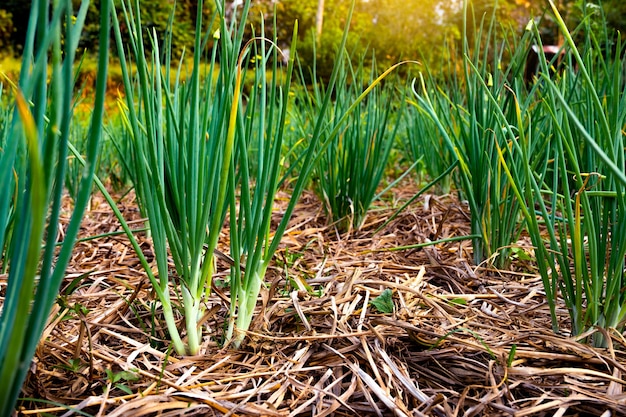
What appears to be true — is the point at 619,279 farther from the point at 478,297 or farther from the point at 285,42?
the point at 285,42

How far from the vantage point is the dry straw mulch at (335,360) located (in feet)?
2.09

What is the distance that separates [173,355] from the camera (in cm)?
76

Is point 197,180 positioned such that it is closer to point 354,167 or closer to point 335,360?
point 335,360

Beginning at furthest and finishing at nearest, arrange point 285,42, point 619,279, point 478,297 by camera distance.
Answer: point 285,42 → point 478,297 → point 619,279

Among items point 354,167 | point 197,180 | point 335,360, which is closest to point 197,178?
point 197,180

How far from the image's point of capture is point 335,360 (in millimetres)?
748

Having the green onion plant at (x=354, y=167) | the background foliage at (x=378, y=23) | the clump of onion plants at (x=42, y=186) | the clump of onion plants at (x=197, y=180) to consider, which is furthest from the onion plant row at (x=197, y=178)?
the background foliage at (x=378, y=23)

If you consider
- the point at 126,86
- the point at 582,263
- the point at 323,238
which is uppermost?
the point at 126,86

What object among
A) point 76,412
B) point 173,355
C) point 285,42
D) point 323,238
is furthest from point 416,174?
point 285,42

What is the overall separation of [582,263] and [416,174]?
1768mm

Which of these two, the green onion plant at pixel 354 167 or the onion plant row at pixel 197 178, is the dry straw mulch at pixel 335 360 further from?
the green onion plant at pixel 354 167

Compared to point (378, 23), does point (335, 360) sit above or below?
below

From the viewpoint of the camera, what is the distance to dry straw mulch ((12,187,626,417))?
0.64 meters

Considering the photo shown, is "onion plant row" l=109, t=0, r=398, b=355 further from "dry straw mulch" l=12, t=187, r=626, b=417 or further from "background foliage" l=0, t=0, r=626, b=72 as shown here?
"background foliage" l=0, t=0, r=626, b=72
